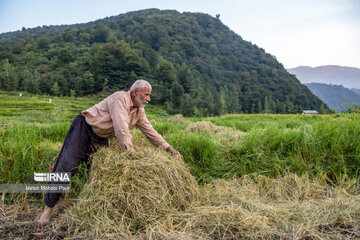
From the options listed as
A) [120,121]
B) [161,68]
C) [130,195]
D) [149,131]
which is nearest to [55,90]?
[161,68]

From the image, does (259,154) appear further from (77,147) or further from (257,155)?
(77,147)

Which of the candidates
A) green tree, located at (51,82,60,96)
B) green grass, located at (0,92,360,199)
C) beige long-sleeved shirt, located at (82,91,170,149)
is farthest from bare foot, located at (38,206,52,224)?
green tree, located at (51,82,60,96)

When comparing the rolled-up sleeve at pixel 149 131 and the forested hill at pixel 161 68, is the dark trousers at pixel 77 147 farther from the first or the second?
the forested hill at pixel 161 68

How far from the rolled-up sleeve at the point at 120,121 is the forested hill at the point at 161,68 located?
36575mm

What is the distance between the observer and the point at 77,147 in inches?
94.2

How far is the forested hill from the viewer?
157 feet

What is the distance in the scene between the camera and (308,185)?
2.60 m

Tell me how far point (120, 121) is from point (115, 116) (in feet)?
0.25

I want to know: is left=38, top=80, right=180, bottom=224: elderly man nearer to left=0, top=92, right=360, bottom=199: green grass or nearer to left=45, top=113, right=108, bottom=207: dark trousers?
left=45, top=113, right=108, bottom=207: dark trousers

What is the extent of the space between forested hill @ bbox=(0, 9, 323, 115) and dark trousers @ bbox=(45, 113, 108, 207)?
120 feet

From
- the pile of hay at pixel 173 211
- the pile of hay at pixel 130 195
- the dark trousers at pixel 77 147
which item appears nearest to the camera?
the pile of hay at pixel 173 211

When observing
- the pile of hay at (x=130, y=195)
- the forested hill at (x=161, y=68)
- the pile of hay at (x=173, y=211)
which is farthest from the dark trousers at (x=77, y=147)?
the forested hill at (x=161, y=68)

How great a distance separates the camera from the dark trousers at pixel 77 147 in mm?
2328

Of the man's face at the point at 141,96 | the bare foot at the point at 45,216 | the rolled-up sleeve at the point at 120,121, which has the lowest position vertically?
the bare foot at the point at 45,216
